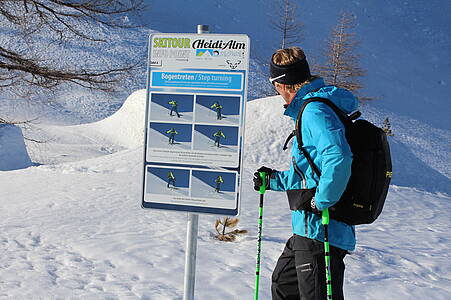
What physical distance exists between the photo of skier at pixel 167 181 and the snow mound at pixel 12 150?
21.9 m

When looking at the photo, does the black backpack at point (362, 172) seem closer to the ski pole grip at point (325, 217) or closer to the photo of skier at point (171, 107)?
the ski pole grip at point (325, 217)

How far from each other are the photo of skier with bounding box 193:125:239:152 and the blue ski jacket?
49 cm

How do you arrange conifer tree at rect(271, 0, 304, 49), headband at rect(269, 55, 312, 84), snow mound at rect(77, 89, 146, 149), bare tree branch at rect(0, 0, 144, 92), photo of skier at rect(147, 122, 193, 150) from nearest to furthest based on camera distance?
1. headband at rect(269, 55, 312, 84)
2. photo of skier at rect(147, 122, 193, 150)
3. bare tree branch at rect(0, 0, 144, 92)
4. snow mound at rect(77, 89, 146, 149)
5. conifer tree at rect(271, 0, 304, 49)

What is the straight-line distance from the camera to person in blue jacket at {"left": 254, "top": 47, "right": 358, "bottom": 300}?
9.26 feet

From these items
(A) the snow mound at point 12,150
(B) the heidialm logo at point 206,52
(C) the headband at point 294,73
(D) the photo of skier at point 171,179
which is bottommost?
(A) the snow mound at point 12,150

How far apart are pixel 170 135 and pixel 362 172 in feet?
4.55

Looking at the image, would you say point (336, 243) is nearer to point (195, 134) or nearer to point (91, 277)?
point (195, 134)

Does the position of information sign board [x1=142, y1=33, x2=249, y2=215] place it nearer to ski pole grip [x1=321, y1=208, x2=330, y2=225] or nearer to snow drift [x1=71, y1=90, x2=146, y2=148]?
ski pole grip [x1=321, y1=208, x2=330, y2=225]

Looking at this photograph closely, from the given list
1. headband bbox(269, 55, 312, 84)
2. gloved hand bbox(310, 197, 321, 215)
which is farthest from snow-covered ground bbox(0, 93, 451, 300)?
headband bbox(269, 55, 312, 84)

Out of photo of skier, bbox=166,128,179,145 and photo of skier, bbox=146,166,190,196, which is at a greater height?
photo of skier, bbox=166,128,179,145

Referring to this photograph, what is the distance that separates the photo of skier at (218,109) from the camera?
3.52 meters

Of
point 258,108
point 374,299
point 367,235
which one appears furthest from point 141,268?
point 258,108

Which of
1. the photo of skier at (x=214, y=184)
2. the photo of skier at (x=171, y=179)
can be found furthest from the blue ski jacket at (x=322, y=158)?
the photo of skier at (x=171, y=179)

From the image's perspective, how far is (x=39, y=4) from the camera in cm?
1017
